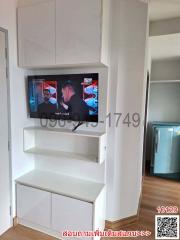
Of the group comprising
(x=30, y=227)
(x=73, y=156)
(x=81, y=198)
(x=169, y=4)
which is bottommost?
(x=30, y=227)

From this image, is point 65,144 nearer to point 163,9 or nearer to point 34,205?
point 34,205

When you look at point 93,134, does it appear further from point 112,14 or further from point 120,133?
point 112,14

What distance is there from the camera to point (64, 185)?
2070mm

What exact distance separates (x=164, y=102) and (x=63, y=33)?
3.04m

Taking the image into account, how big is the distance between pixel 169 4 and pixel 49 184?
2606 millimetres

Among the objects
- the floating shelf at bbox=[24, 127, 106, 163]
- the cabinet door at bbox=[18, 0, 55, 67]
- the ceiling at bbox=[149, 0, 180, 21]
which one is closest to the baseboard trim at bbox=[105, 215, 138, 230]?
the floating shelf at bbox=[24, 127, 106, 163]

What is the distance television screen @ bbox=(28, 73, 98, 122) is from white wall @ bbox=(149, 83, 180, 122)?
8.78 ft

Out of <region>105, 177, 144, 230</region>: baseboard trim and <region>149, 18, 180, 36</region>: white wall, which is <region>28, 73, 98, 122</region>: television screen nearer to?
<region>105, 177, 144, 230</region>: baseboard trim

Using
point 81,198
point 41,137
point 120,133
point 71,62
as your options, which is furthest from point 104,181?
point 71,62

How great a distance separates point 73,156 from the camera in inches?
83.3

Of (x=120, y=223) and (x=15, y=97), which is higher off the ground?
(x=15, y=97)

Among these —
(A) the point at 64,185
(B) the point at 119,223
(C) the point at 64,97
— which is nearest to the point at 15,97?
(C) the point at 64,97

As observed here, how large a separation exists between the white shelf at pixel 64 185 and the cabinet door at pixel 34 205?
0.23ft

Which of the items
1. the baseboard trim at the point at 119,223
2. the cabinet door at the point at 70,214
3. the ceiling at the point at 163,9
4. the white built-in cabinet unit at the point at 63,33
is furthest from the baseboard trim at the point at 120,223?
the ceiling at the point at 163,9
